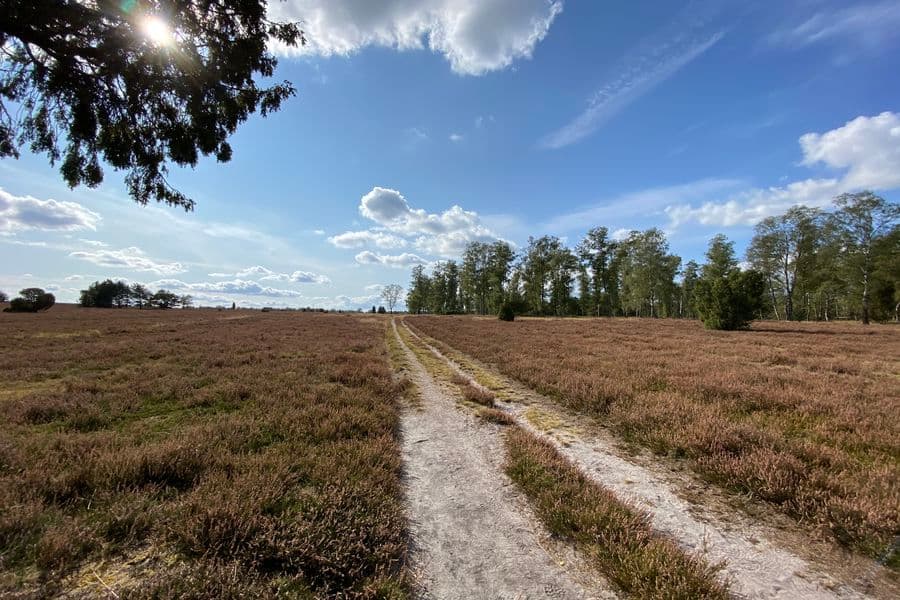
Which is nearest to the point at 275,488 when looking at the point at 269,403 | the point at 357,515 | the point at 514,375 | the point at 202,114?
the point at 357,515

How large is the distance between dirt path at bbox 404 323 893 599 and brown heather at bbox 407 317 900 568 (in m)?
0.57

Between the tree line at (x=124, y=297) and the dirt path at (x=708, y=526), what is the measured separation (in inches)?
4853

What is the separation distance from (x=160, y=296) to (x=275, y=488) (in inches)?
5192

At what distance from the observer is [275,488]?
383 cm

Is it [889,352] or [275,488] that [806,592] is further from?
[889,352]

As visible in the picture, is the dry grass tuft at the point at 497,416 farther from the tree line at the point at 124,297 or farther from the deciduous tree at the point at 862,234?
the tree line at the point at 124,297

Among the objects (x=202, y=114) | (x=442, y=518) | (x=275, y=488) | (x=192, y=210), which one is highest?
(x=202, y=114)

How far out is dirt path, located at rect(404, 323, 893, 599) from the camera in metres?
2.93

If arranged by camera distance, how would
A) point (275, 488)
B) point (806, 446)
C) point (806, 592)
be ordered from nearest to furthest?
1. point (806, 592)
2. point (275, 488)
3. point (806, 446)

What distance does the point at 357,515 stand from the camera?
11.8 ft

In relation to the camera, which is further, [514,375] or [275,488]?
[514,375]

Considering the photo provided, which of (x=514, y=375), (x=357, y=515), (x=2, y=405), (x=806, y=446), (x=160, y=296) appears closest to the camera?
(x=357, y=515)

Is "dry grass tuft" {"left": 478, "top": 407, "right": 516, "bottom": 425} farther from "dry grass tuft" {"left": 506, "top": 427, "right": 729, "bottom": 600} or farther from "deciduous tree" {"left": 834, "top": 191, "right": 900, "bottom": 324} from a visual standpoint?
"deciduous tree" {"left": 834, "top": 191, "right": 900, "bottom": 324}

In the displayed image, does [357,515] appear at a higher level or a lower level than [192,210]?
lower
